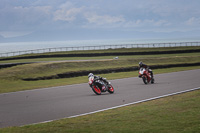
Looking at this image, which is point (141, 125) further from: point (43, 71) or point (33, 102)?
point (43, 71)

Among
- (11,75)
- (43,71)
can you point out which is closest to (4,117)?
(11,75)

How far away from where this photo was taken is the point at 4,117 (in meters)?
11.0

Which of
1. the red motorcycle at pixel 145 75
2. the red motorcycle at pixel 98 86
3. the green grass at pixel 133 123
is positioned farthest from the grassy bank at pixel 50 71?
the green grass at pixel 133 123

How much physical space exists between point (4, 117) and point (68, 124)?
2.87 meters

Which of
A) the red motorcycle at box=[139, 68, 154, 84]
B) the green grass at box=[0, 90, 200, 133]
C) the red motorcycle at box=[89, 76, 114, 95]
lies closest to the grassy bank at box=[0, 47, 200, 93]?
the red motorcycle at box=[139, 68, 154, 84]

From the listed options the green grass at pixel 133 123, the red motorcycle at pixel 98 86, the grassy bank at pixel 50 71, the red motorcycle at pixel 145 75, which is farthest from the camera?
the grassy bank at pixel 50 71

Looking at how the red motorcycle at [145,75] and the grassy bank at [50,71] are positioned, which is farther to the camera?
the grassy bank at [50,71]

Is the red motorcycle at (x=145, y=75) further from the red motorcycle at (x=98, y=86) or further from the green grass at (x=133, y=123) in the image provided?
the green grass at (x=133, y=123)

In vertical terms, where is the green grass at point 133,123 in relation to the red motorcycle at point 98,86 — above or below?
below

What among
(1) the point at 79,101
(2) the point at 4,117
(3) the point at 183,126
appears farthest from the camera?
(1) the point at 79,101

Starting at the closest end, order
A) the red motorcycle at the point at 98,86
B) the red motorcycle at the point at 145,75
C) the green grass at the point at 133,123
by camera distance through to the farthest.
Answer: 1. the green grass at the point at 133,123
2. the red motorcycle at the point at 98,86
3. the red motorcycle at the point at 145,75

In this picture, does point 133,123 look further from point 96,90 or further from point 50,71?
point 50,71

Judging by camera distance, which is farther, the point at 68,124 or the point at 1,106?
the point at 1,106

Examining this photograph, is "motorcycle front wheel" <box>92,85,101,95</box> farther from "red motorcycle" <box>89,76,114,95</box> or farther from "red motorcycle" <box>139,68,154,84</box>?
"red motorcycle" <box>139,68,154,84</box>
